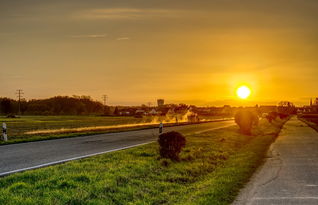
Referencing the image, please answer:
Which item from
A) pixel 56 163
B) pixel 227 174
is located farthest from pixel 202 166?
pixel 56 163

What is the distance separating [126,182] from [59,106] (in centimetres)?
16051

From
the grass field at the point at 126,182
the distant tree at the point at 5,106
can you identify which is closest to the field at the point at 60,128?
the grass field at the point at 126,182

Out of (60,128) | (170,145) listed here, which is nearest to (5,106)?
(60,128)

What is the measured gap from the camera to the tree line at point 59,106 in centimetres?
15712

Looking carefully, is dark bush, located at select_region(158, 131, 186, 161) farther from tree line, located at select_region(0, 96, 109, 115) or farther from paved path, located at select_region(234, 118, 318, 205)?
tree line, located at select_region(0, 96, 109, 115)

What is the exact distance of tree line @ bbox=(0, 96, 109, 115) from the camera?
157125mm

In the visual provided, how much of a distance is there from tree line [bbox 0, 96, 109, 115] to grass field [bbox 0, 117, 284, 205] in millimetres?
143876

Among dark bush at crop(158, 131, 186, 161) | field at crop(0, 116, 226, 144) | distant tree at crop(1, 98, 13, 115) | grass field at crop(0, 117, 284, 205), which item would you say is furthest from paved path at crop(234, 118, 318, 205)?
distant tree at crop(1, 98, 13, 115)

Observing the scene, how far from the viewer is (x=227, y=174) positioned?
39.6 feet

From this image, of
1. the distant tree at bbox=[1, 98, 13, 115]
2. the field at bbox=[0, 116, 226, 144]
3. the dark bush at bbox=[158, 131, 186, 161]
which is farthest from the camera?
the distant tree at bbox=[1, 98, 13, 115]

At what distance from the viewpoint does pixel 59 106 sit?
16450 cm

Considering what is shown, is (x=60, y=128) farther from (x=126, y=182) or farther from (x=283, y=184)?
(x=283, y=184)

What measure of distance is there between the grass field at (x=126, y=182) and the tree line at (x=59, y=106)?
14388 cm

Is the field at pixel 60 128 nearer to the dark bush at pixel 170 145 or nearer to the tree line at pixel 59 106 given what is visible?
the dark bush at pixel 170 145
